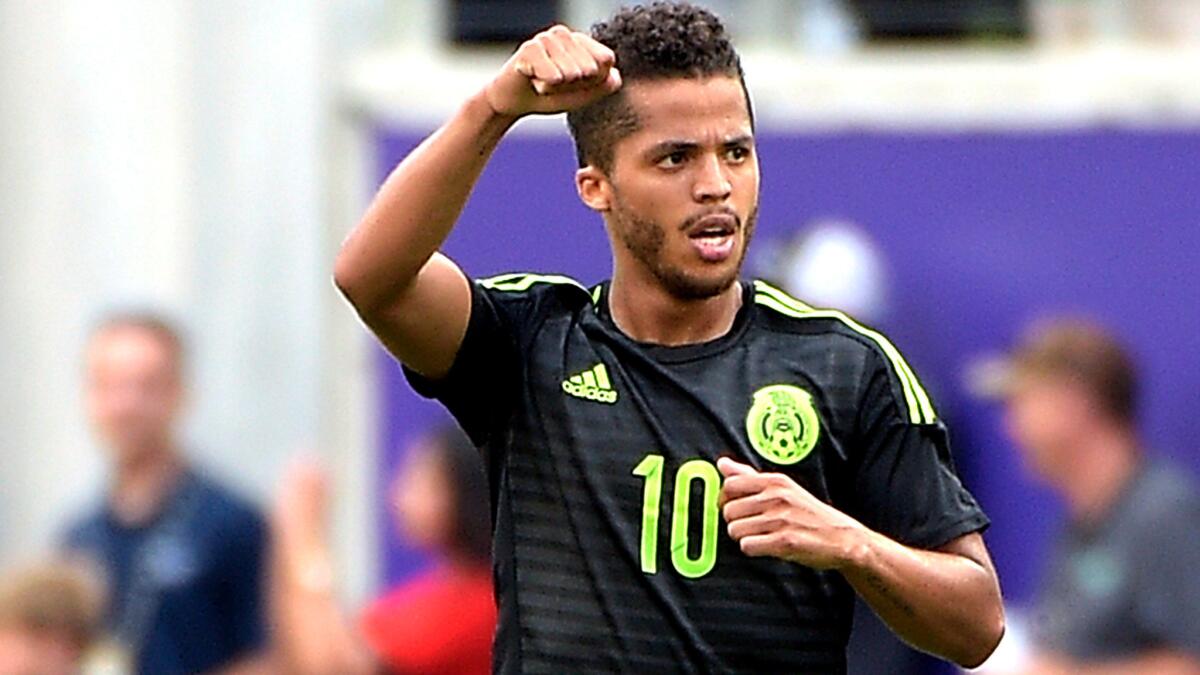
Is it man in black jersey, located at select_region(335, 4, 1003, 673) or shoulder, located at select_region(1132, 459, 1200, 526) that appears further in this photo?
shoulder, located at select_region(1132, 459, 1200, 526)

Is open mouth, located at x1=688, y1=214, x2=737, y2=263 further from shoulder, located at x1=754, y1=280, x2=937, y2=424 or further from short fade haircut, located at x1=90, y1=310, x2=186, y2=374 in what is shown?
short fade haircut, located at x1=90, y1=310, x2=186, y2=374

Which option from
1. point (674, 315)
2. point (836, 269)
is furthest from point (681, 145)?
point (836, 269)

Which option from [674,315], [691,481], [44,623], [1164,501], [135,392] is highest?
[674,315]

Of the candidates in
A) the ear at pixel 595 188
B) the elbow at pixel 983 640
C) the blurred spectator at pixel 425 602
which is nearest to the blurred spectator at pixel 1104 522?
the blurred spectator at pixel 425 602

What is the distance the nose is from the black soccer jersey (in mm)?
252

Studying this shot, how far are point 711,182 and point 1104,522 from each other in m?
3.64

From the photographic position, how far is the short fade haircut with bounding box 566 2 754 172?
4551 mm

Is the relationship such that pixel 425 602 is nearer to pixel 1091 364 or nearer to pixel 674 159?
pixel 1091 364

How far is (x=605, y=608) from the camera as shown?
179 inches

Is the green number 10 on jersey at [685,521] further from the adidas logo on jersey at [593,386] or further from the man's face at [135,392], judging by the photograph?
the man's face at [135,392]

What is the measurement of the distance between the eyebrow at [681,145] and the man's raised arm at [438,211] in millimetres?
113

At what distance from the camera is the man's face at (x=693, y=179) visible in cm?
450

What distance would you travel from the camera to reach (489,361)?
15.4ft

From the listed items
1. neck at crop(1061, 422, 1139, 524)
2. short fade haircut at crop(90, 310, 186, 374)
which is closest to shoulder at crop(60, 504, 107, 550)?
short fade haircut at crop(90, 310, 186, 374)
